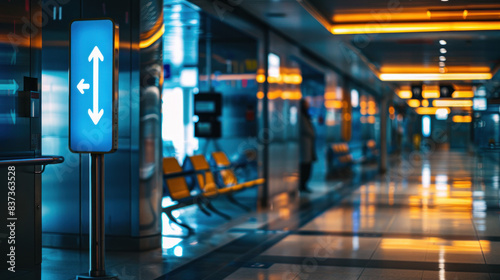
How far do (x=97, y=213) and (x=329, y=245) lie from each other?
2.72 meters

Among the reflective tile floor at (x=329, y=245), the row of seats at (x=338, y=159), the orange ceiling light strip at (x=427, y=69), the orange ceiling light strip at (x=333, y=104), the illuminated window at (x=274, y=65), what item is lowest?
the reflective tile floor at (x=329, y=245)

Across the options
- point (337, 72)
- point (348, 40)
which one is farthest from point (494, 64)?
point (348, 40)

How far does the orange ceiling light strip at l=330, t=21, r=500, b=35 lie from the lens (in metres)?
10.6

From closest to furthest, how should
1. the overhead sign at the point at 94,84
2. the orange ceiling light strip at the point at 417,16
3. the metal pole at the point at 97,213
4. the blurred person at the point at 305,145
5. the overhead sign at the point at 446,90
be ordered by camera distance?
the overhead sign at the point at 94,84 < the metal pole at the point at 97,213 < the orange ceiling light strip at the point at 417,16 < the blurred person at the point at 305,145 < the overhead sign at the point at 446,90

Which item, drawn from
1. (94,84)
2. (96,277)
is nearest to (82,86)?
(94,84)

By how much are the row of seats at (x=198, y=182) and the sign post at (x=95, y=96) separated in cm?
232

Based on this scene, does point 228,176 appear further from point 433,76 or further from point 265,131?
point 433,76

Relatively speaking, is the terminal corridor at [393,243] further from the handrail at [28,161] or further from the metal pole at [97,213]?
the handrail at [28,161]

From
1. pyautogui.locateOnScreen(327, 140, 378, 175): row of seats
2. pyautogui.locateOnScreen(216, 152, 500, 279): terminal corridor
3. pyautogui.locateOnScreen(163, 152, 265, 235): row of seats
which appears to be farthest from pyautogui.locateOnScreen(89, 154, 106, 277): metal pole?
pyautogui.locateOnScreen(327, 140, 378, 175): row of seats

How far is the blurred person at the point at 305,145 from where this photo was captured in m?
13.2

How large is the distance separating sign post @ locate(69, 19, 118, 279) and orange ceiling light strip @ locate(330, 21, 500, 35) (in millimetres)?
6560

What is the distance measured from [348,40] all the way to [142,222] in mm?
6410

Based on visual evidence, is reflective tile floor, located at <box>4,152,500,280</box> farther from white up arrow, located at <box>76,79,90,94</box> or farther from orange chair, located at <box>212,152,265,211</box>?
white up arrow, located at <box>76,79,90,94</box>

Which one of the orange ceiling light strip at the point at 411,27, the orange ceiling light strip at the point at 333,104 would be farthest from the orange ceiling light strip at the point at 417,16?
the orange ceiling light strip at the point at 333,104
